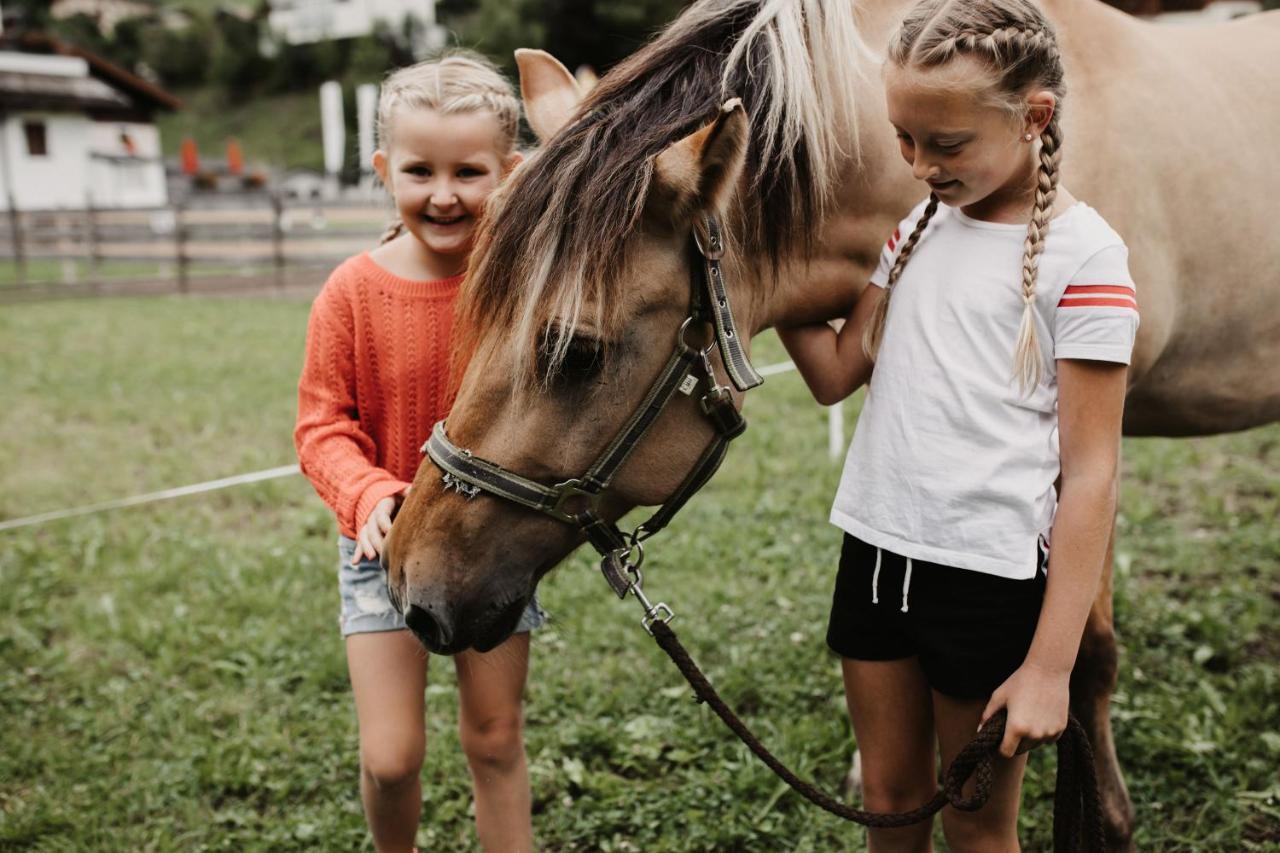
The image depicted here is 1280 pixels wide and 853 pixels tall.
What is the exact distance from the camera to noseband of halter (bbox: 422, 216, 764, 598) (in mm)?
1616

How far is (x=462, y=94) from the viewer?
6.44ft

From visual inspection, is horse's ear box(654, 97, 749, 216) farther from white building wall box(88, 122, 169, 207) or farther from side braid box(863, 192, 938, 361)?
white building wall box(88, 122, 169, 207)

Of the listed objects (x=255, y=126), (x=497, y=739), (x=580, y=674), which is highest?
(x=255, y=126)

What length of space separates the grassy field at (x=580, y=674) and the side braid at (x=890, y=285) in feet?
4.86

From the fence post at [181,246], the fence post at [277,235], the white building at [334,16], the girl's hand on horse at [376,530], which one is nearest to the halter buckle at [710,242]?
the girl's hand on horse at [376,530]

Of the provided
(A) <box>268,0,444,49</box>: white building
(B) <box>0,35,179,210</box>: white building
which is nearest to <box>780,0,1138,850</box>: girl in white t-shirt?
(B) <box>0,35,179,210</box>: white building

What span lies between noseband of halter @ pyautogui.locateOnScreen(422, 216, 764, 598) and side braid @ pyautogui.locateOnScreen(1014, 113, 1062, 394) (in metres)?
0.42

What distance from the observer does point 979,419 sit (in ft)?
5.20

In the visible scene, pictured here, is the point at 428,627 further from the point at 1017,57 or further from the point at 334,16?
the point at 334,16

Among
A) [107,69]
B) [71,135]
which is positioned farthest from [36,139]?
[107,69]

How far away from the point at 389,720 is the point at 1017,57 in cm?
164

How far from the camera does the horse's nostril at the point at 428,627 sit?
64.0 inches

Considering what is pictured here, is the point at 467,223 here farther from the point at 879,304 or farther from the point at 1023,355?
the point at 1023,355

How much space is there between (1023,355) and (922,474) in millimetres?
262
